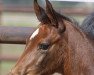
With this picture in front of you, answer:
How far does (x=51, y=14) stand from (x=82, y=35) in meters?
0.32

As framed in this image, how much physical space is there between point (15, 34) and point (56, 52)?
3.15ft

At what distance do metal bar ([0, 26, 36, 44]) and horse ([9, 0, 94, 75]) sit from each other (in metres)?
0.80

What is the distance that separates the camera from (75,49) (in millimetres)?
4621

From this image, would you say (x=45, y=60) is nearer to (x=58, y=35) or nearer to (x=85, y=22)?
(x=58, y=35)

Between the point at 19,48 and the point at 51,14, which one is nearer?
the point at 51,14

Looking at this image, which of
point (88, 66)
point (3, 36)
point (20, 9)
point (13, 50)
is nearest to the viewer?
point (88, 66)

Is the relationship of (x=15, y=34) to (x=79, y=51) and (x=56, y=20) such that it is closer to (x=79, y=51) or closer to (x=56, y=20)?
(x=56, y=20)

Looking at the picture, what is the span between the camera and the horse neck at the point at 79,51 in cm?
459

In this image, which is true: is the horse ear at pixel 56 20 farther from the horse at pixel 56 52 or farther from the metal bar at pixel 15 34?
the metal bar at pixel 15 34

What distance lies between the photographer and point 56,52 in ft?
15.1

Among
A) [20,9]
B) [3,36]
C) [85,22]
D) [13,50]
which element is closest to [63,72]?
[85,22]

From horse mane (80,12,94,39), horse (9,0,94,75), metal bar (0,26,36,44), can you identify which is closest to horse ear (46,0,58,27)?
horse (9,0,94,75)

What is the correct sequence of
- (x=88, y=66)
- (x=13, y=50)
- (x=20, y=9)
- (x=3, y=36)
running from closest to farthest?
A: (x=88, y=66) → (x=3, y=36) → (x=20, y=9) → (x=13, y=50)

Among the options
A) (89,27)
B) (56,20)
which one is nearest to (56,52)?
(56,20)
